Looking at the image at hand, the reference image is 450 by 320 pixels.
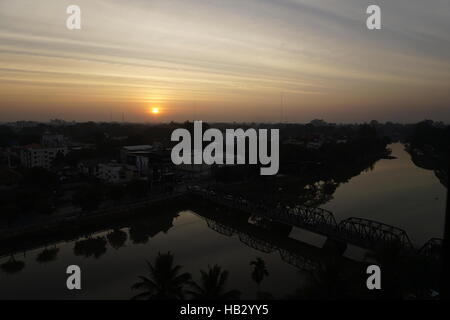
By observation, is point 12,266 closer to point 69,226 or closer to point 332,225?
point 69,226

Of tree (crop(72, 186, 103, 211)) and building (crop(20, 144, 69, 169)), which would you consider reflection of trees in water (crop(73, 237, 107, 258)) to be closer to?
tree (crop(72, 186, 103, 211))

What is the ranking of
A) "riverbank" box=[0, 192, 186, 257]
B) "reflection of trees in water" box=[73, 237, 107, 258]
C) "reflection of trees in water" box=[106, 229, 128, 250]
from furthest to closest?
"reflection of trees in water" box=[106, 229, 128, 250] < "riverbank" box=[0, 192, 186, 257] < "reflection of trees in water" box=[73, 237, 107, 258]

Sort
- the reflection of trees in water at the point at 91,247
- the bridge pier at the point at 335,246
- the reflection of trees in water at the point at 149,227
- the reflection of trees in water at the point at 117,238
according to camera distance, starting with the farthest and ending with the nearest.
Result: 1. the reflection of trees in water at the point at 149,227
2. the reflection of trees in water at the point at 117,238
3. the reflection of trees in water at the point at 91,247
4. the bridge pier at the point at 335,246

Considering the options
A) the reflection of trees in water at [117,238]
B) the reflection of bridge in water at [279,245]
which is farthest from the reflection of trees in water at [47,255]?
the reflection of bridge in water at [279,245]

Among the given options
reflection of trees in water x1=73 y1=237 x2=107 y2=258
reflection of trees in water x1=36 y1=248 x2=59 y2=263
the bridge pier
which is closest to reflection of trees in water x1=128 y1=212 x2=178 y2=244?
reflection of trees in water x1=73 y1=237 x2=107 y2=258

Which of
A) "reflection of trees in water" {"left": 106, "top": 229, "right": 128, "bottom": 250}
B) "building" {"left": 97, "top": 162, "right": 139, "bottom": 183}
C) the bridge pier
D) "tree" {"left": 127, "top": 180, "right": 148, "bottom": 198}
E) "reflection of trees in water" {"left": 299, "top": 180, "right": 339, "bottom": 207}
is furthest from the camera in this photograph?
"building" {"left": 97, "top": 162, "right": 139, "bottom": 183}

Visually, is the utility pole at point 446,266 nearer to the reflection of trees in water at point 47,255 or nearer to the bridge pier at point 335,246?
the bridge pier at point 335,246
